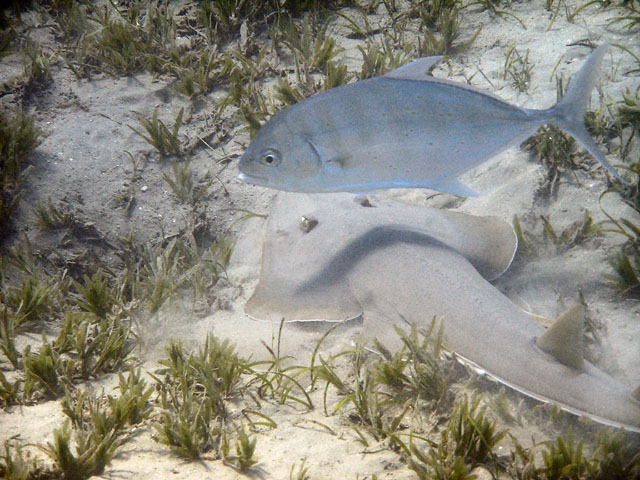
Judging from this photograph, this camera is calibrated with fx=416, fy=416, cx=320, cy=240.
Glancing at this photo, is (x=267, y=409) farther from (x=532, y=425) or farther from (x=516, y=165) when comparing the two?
(x=516, y=165)

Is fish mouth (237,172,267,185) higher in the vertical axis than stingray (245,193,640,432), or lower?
higher

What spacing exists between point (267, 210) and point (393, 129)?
2289 mm

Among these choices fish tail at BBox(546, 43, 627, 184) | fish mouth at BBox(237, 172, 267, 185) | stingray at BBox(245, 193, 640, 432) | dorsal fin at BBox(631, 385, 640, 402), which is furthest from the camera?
fish mouth at BBox(237, 172, 267, 185)

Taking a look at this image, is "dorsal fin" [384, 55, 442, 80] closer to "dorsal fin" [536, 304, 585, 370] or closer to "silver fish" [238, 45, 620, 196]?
"silver fish" [238, 45, 620, 196]

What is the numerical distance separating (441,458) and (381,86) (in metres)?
2.10

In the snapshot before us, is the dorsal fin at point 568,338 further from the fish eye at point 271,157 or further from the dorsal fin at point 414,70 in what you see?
Result: the fish eye at point 271,157

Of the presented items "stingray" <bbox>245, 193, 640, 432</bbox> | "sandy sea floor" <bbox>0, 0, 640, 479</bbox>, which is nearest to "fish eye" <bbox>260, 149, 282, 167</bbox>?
"stingray" <bbox>245, 193, 640, 432</bbox>

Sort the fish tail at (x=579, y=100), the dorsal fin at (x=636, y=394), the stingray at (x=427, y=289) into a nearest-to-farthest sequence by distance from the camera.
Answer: the dorsal fin at (x=636, y=394), the stingray at (x=427, y=289), the fish tail at (x=579, y=100)

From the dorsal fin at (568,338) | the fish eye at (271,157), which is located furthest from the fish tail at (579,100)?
the fish eye at (271,157)

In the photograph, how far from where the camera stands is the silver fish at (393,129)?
2471 mm

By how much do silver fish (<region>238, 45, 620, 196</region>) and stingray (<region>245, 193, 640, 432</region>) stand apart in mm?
745

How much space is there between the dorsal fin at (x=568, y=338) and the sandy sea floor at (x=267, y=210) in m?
0.35

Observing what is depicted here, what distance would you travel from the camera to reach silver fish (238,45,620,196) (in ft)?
8.11

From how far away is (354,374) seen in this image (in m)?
2.80
